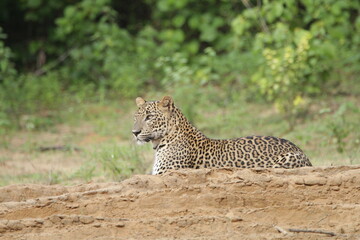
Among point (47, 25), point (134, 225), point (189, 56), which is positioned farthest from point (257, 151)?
point (47, 25)

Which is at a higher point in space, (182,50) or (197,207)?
(182,50)

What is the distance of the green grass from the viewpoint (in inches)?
379

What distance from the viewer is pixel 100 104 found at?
15.8 m

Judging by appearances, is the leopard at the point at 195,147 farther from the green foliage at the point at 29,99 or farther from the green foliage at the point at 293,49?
the green foliage at the point at 29,99

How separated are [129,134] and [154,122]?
4813mm

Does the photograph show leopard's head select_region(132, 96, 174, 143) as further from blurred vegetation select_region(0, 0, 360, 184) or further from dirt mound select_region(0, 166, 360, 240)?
dirt mound select_region(0, 166, 360, 240)

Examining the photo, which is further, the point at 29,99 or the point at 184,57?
the point at 184,57

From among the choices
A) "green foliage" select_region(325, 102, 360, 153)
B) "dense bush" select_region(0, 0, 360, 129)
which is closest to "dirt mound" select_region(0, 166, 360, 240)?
"green foliage" select_region(325, 102, 360, 153)

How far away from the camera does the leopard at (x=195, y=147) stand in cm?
798

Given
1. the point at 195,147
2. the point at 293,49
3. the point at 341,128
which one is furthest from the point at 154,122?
the point at 293,49

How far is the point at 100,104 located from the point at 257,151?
8235 mm

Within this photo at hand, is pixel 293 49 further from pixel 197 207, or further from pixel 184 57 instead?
pixel 197 207

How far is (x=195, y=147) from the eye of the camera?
27.4 feet

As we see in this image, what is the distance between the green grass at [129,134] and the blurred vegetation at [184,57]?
0.11 meters
